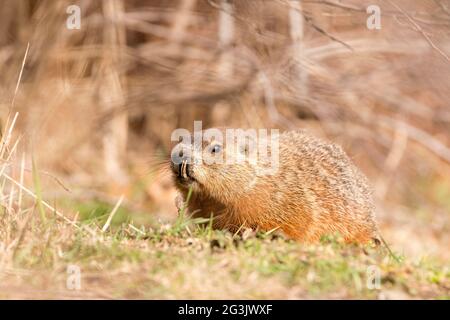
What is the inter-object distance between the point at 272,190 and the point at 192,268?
168 centimetres

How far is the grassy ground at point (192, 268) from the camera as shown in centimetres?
420

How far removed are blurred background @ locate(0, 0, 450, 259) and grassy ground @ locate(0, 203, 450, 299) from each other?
14.2 ft

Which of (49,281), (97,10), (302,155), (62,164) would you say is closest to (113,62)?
(97,10)

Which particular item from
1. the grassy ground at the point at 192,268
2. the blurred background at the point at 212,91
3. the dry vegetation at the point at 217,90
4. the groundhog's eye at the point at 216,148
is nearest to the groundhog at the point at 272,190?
the groundhog's eye at the point at 216,148

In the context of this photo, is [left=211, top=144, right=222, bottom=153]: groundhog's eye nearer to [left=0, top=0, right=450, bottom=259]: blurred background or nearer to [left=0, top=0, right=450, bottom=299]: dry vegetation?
[left=0, top=0, right=450, bottom=299]: dry vegetation

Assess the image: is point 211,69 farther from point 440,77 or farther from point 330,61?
point 440,77

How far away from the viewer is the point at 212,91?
35.1ft

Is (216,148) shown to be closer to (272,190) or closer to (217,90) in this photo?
(272,190)

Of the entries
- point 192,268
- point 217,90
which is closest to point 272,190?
point 192,268

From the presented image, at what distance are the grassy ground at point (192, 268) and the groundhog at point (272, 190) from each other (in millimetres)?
670

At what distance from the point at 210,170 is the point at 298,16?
4750 mm

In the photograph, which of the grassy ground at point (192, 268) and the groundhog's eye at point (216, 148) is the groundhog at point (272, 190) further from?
the grassy ground at point (192, 268)

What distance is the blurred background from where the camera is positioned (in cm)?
980

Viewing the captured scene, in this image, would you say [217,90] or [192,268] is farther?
[217,90]
